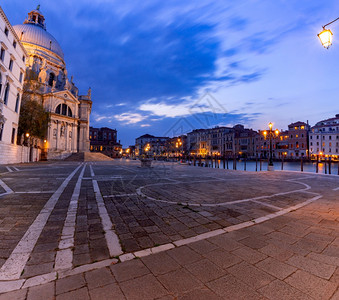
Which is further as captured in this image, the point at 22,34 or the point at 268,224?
the point at 22,34

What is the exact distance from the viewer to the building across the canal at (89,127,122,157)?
97175 mm

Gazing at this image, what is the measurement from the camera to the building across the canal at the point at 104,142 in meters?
97.2

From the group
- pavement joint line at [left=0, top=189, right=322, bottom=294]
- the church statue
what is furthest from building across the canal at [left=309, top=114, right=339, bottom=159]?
the church statue

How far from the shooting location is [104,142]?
324 ft

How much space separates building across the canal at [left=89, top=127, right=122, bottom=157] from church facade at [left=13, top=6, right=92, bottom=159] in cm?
4013

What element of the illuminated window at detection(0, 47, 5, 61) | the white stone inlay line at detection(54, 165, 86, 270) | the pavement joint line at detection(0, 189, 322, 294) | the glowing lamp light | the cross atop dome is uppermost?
the cross atop dome

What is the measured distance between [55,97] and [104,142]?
50.7 metres

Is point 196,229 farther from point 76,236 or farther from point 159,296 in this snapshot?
point 76,236

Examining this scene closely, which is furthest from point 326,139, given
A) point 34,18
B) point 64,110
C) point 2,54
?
point 34,18

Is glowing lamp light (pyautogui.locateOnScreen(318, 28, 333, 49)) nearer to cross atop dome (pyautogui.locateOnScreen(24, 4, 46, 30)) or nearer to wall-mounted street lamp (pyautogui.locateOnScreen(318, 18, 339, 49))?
wall-mounted street lamp (pyautogui.locateOnScreen(318, 18, 339, 49))

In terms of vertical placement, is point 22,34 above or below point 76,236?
above

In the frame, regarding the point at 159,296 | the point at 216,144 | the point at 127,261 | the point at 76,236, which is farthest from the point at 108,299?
the point at 216,144

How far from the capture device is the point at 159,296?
6.39 feet

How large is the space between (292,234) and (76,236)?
170 inches
